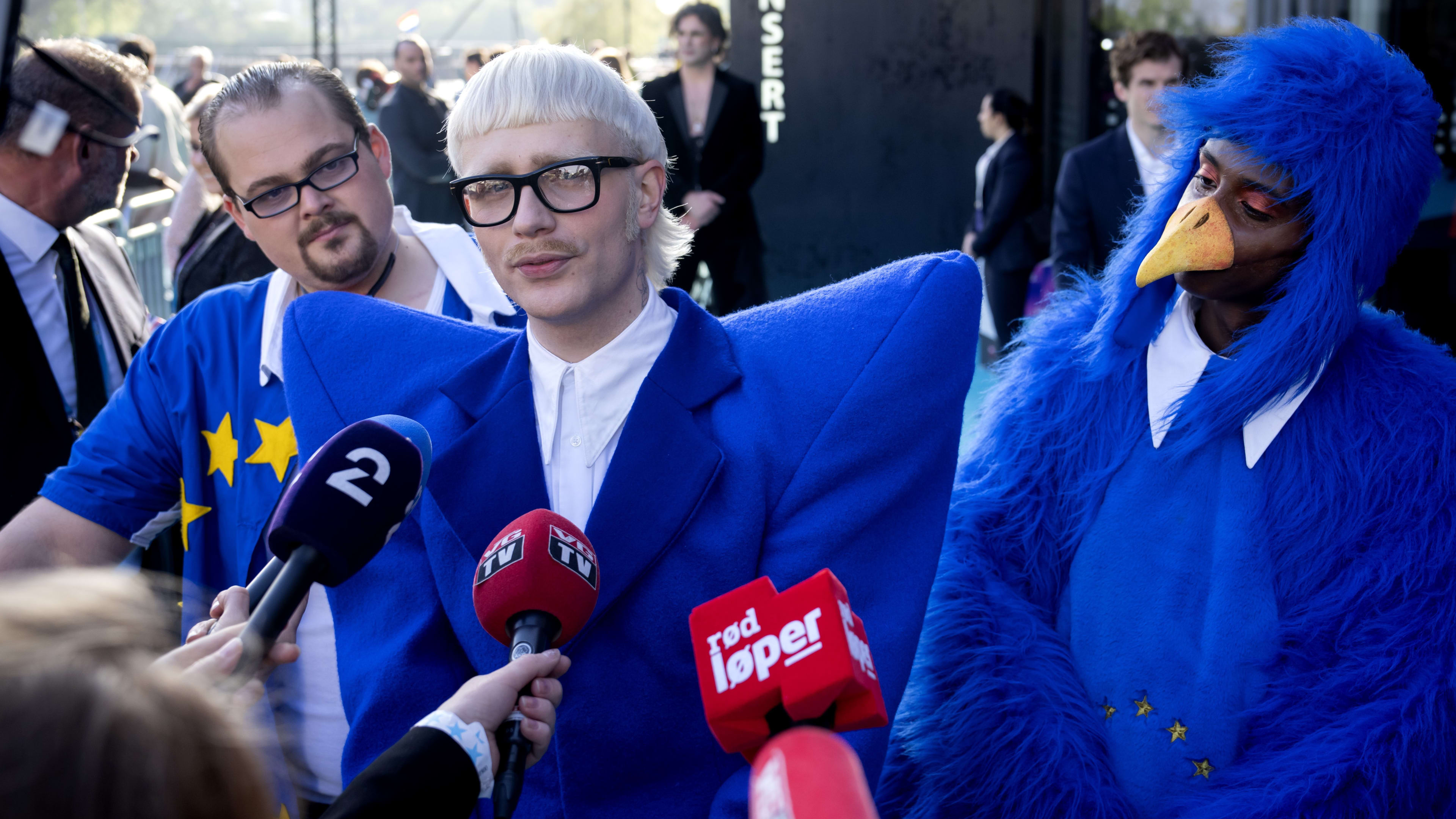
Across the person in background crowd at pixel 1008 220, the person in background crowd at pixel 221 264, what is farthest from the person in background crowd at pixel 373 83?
the person in background crowd at pixel 221 264

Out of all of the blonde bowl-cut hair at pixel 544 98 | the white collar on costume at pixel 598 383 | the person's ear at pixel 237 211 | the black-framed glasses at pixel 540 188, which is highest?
the blonde bowl-cut hair at pixel 544 98

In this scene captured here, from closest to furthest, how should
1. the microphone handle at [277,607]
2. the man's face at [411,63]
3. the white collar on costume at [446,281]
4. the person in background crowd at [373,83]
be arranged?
the microphone handle at [277,607] → the white collar on costume at [446,281] → the man's face at [411,63] → the person in background crowd at [373,83]

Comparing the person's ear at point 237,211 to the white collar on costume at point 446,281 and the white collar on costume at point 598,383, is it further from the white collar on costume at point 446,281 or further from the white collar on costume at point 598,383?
the white collar on costume at point 598,383

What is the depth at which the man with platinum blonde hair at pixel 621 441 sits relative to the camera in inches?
64.2

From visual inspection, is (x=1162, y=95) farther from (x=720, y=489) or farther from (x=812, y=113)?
(x=812, y=113)

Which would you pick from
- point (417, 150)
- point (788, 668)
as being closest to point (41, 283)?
point (788, 668)

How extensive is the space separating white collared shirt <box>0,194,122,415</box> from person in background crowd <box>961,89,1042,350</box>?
5.18 m

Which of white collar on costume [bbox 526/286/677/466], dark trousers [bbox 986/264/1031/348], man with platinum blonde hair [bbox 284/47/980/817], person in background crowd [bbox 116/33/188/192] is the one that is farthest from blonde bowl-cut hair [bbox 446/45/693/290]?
person in background crowd [bbox 116/33/188/192]

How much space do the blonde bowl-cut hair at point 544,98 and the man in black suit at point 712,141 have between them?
470cm

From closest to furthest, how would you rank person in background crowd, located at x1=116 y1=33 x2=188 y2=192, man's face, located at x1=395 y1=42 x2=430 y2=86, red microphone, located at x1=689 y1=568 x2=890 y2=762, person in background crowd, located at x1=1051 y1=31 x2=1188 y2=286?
red microphone, located at x1=689 y1=568 x2=890 y2=762 < person in background crowd, located at x1=1051 y1=31 x2=1188 y2=286 < person in background crowd, located at x1=116 y1=33 x2=188 y2=192 < man's face, located at x1=395 y1=42 x2=430 y2=86

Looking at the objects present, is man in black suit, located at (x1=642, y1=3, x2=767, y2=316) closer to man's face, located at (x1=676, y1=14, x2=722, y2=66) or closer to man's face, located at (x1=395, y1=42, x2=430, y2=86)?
man's face, located at (x1=676, y1=14, x2=722, y2=66)

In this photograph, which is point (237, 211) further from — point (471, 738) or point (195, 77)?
point (195, 77)

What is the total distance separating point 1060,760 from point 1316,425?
61cm

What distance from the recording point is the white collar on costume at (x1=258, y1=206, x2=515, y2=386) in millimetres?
2166
